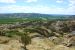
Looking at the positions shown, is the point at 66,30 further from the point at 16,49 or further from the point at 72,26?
the point at 16,49

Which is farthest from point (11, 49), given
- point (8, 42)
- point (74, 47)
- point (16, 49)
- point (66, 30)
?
point (66, 30)

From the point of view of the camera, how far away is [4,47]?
1241 inches

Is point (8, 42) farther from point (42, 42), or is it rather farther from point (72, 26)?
point (72, 26)

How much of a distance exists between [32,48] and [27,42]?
19.8ft

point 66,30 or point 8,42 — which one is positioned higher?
point 8,42

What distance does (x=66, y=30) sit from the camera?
9681cm

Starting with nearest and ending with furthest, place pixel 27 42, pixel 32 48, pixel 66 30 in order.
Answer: pixel 32 48 → pixel 27 42 → pixel 66 30

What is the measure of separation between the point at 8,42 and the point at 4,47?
244 inches

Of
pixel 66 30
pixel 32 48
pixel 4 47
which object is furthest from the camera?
pixel 66 30

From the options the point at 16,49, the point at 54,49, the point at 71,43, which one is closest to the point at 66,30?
the point at 71,43

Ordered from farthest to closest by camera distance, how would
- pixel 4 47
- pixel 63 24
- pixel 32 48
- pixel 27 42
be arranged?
1. pixel 63 24
2. pixel 27 42
3. pixel 32 48
4. pixel 4 47

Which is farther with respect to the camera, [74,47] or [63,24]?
[63,24]

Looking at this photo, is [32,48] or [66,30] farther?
[66,30]

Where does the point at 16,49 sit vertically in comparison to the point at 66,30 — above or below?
above
